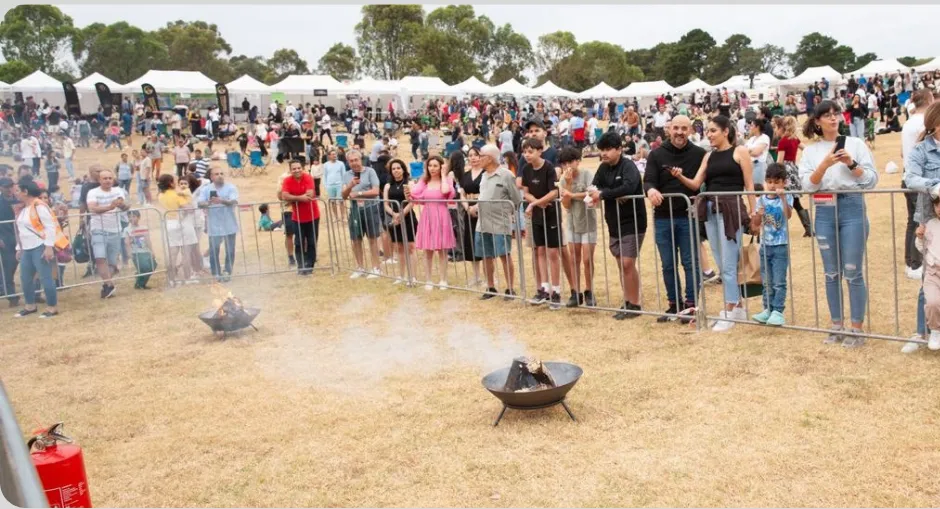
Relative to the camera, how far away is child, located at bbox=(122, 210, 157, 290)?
12.5m

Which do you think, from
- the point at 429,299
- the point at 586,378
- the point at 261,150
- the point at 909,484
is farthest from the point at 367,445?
the point at 261,150

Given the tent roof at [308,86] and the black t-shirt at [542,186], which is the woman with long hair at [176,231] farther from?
the tent roof at [308,86]

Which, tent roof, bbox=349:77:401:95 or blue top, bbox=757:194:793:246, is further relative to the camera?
tent roof, bbox=349:77:401:95

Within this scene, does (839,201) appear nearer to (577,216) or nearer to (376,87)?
(577,216)

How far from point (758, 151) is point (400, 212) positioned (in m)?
4.71

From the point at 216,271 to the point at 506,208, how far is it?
5.83m

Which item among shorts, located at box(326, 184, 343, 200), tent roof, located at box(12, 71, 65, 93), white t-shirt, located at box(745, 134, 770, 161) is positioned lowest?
shorts, located at box(326, 184, 343, 200)

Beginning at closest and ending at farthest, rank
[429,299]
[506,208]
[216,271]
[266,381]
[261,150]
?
[266,381], [506,208], [429,299], [216,271], [261,150]

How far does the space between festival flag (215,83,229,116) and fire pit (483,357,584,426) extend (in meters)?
34.9

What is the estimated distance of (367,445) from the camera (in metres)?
5.31

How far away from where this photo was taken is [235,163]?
93.7ft

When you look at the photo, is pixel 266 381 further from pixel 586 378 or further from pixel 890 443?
pixel 890 443

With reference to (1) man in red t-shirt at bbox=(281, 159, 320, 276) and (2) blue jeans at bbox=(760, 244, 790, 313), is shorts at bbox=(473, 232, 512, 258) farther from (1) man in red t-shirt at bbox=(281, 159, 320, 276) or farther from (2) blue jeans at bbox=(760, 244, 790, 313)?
(1) man in red t-shirt at bbox=(281, 159, 320, 276)

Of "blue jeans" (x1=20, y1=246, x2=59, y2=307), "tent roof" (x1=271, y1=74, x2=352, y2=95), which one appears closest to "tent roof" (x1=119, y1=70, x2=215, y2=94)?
"tent roof" (x1=271, y1=74, x2=352, y2=95)
